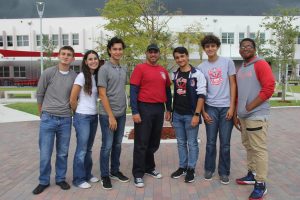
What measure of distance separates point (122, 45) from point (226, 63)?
142 centimetres

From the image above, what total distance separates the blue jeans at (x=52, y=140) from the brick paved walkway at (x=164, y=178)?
236mm

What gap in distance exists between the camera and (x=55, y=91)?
14.7 feet

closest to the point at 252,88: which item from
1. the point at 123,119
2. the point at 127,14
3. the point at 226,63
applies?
the point at 226,63

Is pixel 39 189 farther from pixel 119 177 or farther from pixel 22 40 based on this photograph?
pixel 22 40

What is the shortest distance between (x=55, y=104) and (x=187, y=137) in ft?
6.16

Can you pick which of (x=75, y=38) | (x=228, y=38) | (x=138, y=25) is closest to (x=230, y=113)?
(x=138, y=25)

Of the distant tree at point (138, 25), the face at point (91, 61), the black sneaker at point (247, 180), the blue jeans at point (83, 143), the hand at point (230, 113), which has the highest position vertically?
the distant tree at point (138, 25)

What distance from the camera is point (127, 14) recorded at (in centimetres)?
1105

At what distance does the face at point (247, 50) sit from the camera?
172 inches


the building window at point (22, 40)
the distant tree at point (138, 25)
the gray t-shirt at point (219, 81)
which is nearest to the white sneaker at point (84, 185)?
the gray t-shirt at point (219, 81)

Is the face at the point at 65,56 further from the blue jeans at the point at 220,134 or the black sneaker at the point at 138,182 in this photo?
the blue jeans at the point at 220,134

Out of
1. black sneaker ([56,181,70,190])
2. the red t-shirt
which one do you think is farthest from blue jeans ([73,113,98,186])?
the red t-shirt

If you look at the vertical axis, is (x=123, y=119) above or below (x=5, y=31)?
below

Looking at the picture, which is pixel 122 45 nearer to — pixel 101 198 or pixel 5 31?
pixel 101 198
